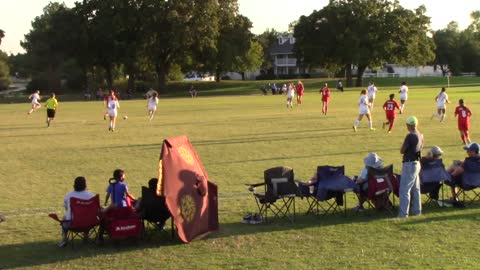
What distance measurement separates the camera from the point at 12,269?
7598mm

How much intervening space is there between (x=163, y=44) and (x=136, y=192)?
2616 inches

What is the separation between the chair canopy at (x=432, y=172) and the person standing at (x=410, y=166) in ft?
1.77

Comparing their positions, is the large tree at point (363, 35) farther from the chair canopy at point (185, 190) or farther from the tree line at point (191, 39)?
the chair canopy at point (185, 190)

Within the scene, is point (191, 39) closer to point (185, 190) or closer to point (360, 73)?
point (360, 73)

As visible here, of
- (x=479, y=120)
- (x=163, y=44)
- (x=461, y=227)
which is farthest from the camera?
(x=163, y=44)

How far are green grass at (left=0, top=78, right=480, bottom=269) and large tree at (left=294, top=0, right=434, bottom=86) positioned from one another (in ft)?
184

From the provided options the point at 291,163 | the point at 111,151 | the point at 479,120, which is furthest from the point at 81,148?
the point at 479,120

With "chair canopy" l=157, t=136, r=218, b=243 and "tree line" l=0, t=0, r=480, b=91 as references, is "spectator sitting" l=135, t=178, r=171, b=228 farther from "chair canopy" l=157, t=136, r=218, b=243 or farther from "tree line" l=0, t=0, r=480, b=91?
"tree line" l=0, t=0, r=480, b=91

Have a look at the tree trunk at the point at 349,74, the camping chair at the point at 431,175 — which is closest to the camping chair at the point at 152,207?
the camping chair at the point at 431,175

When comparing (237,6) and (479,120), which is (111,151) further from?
(237,6)

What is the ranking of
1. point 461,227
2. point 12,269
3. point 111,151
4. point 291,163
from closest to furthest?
1. point 12,269
2. point 461,227
3. point 291,163
4. point 111,151

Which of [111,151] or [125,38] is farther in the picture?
[125,38]

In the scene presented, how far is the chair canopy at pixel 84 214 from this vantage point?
841cm

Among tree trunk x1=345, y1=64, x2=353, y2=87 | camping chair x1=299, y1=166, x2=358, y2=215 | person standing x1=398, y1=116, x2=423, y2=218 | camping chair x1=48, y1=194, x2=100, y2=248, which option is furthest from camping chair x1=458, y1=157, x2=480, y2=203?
tree trunk x1=345, y1=64, x2=353, y2=87
